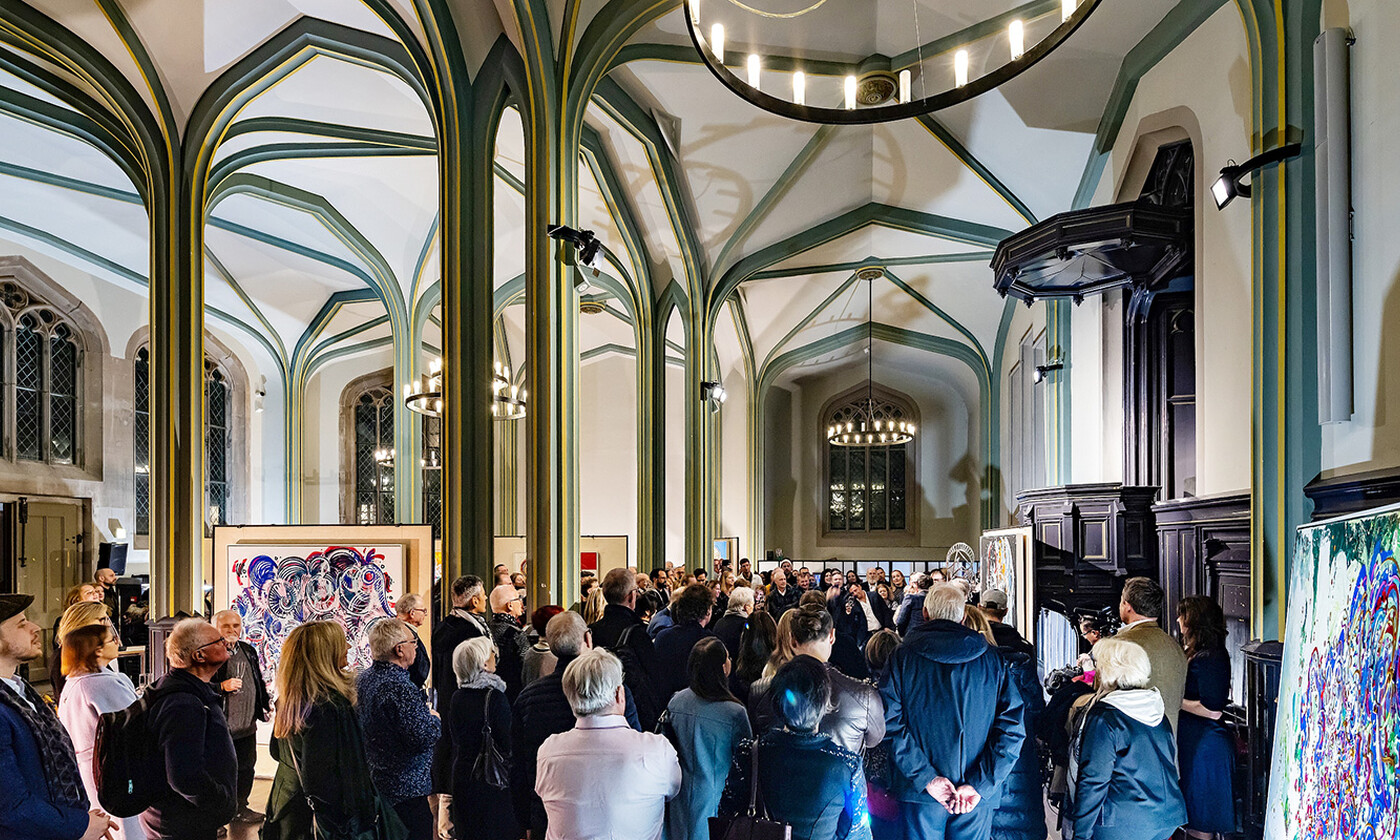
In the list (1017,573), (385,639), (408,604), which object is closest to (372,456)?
(1017,573)

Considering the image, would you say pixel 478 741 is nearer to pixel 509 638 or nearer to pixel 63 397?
pixel 509 638

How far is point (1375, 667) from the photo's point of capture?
90 centimetres

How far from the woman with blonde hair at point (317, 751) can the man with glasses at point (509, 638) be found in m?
1.44

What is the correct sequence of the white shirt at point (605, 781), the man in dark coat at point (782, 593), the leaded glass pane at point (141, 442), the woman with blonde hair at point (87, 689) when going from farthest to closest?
the leaded glass pane at point (141, 442), the man in dark coat at point (782, 593), the woman with blonde hair at point (87, 689), the white shirt at point (605, 781)

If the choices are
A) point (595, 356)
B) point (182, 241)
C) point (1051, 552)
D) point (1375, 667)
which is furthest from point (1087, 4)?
point (595, 356)

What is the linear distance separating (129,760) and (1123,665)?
3196 millimetres

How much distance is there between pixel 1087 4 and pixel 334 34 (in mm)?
6645

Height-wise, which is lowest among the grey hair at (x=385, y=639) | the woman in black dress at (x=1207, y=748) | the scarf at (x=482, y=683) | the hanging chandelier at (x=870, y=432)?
the woman in black dress at (x=1207, y=748)

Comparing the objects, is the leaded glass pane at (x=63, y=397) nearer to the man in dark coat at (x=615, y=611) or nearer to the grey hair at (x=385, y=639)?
the man in dark coat at (x=615, y=611)

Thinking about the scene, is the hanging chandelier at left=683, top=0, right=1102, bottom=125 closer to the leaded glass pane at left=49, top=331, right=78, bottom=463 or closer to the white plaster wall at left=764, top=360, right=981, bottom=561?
the leaded glass pane at left=49, top=331, right=78, bottom=463

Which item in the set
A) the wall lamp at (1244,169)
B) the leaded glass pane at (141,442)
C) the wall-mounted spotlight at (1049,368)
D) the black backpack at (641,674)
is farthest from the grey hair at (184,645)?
the leaded glass pane at (141,442)

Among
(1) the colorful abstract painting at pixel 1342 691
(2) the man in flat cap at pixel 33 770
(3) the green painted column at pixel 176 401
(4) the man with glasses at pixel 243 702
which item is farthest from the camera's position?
(3) the green painted column at pixel 176 401

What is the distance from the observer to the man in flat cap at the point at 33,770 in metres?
2.42

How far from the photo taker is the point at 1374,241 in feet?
14.5
